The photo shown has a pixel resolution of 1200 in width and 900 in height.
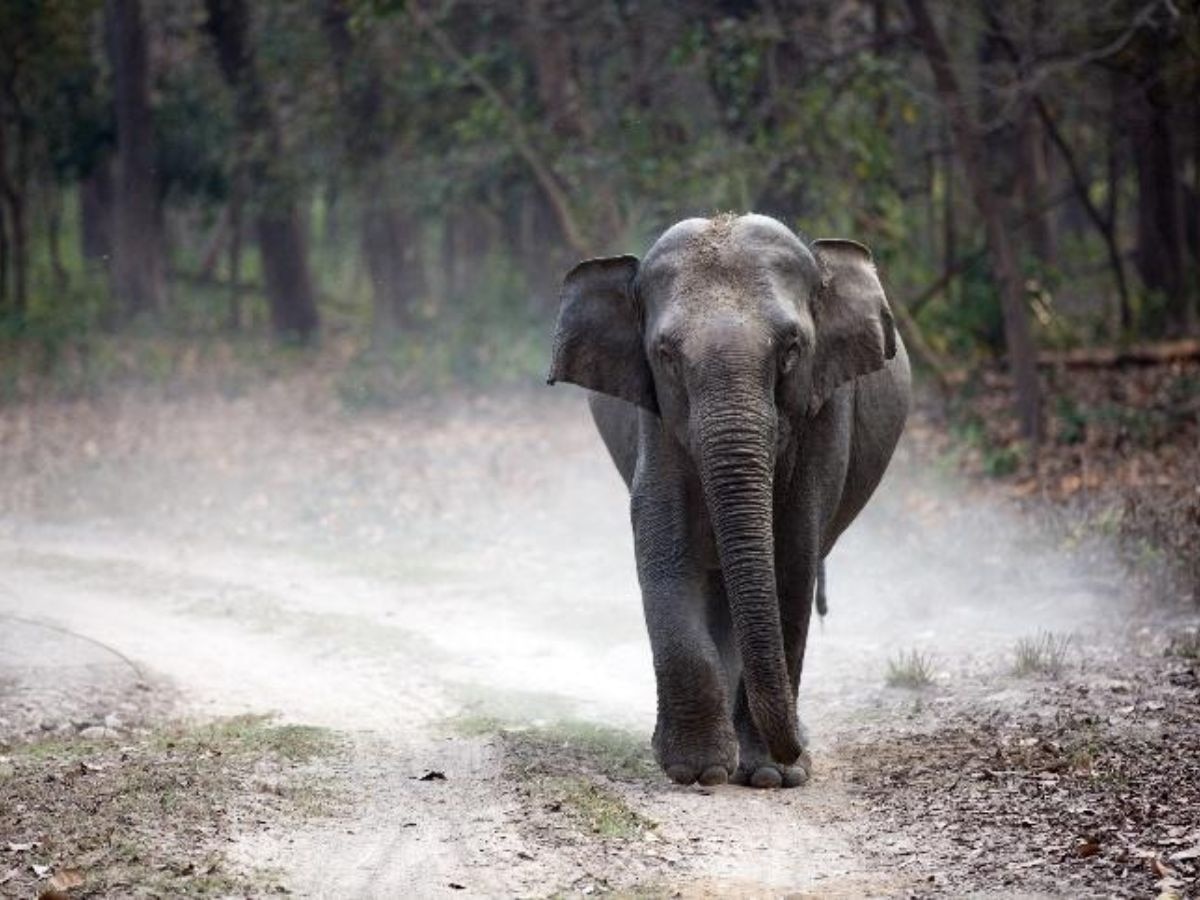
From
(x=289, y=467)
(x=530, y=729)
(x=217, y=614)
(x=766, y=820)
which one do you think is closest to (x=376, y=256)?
(x=289, y=467)

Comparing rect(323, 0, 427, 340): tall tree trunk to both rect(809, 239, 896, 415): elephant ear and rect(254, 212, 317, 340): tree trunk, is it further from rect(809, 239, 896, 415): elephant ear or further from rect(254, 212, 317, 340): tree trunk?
rect(809, 239, 896, 415): elephant ear

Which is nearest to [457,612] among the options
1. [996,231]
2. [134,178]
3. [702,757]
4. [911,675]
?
[911,675]

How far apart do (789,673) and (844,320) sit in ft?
5.05

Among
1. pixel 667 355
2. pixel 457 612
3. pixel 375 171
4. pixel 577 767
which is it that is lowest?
pixel 457 612

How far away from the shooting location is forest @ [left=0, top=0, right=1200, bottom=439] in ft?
61.6

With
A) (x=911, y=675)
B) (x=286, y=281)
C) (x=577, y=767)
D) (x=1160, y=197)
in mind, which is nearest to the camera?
(x=577, y=767)

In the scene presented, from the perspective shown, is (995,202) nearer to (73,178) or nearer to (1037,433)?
(1037,433)

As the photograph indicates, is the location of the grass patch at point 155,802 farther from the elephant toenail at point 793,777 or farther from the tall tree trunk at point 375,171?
the tall tree trunk at point 375,171

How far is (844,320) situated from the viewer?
818 centimetres

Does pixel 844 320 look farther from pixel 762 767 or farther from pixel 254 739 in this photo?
pixel 254 739

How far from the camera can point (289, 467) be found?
1873 cm

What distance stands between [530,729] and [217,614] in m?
3.99

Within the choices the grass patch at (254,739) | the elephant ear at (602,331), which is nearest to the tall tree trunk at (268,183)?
the grass patch at (254,739)

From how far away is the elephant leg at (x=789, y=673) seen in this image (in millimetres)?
8039
